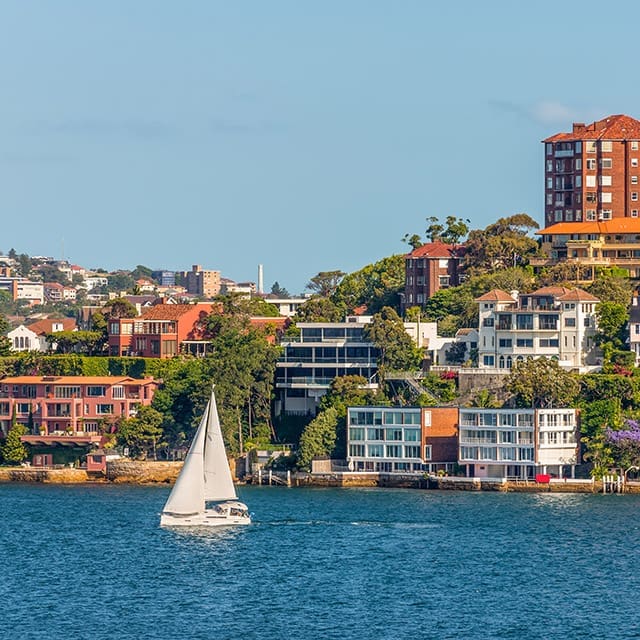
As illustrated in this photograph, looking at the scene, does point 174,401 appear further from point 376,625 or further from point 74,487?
point 376,625

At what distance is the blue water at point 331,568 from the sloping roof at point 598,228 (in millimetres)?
32530

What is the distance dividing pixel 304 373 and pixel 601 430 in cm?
2266

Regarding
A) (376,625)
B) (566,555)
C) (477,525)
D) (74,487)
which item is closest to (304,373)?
(74,487)

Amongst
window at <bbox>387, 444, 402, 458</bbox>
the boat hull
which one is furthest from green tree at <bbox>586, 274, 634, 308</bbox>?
the boat hull

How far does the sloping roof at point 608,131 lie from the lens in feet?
473

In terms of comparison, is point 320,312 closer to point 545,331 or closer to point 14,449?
point 545,331

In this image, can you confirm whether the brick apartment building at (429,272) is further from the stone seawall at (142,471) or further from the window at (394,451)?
the stone seawall at (142,471)

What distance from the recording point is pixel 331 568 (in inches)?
3477

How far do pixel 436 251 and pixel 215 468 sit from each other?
4583cm

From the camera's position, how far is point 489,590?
82.7 metres

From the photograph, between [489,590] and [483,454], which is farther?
[483,454]

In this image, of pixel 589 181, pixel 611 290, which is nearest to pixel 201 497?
pixel 611 290

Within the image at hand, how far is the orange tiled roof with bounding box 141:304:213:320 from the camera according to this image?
141 metres

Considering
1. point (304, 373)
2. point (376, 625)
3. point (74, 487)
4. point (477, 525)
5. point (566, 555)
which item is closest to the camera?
point (376, 625)
